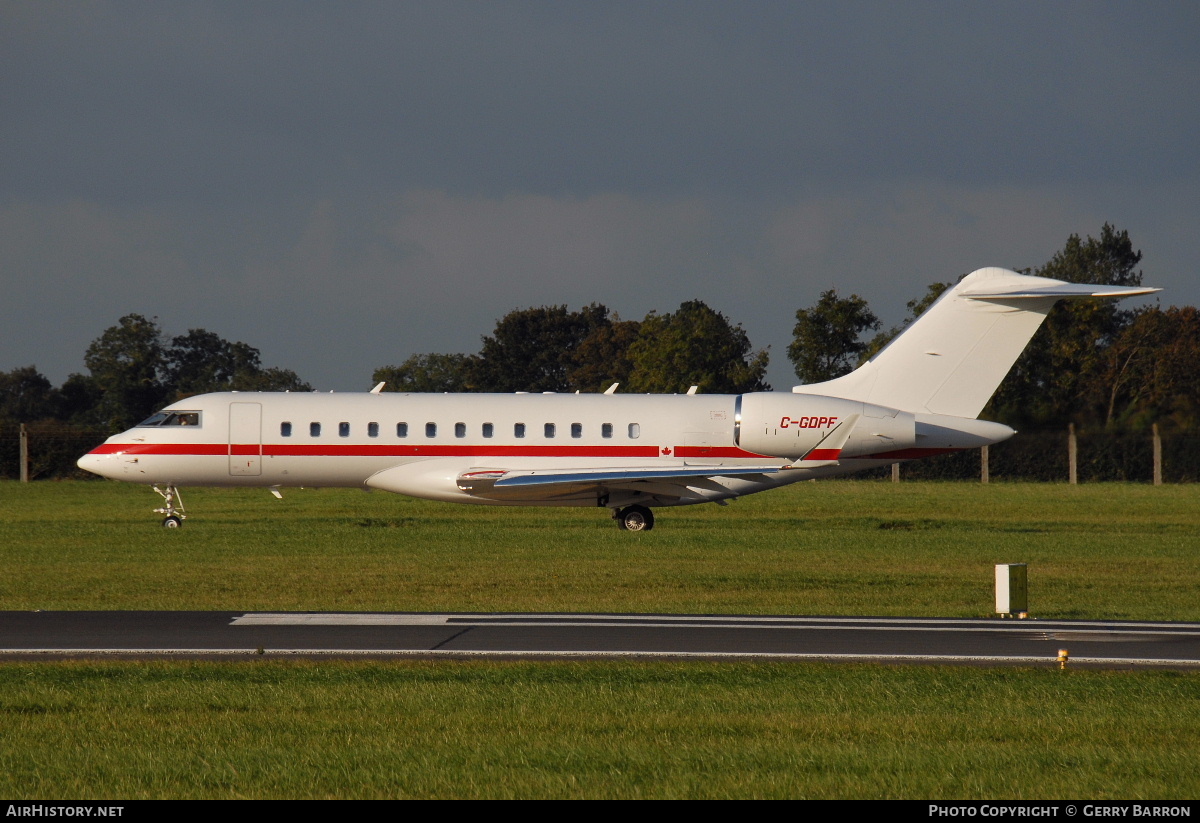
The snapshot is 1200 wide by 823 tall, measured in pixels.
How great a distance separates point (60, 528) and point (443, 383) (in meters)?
58.4

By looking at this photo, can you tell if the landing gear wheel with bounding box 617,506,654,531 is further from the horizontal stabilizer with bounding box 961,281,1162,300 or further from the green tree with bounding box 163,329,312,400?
the green tree with bounding box 163,329,312,400

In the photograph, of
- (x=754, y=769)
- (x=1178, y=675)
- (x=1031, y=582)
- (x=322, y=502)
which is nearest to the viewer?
(x=754, y=769)

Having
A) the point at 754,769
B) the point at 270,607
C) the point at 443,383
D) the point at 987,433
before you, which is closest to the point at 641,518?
the point at 987,433

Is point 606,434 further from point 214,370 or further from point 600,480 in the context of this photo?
point 214,370

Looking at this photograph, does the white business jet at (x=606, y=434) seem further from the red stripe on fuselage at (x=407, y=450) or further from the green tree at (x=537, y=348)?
the green tree at (x=537, y=348)

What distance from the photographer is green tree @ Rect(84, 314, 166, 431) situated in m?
72.6

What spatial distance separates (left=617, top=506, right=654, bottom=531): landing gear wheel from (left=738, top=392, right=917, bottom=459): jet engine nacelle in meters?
2.57

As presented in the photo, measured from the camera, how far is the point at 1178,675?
11367mm

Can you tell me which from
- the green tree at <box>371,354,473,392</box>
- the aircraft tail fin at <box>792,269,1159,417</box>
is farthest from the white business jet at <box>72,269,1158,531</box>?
the green tree at <box>371,354,473,392</box>

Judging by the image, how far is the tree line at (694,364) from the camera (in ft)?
132

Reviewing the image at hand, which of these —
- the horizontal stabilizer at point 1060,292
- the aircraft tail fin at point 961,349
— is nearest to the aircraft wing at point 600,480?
the aircraft tail fin at point 961,349

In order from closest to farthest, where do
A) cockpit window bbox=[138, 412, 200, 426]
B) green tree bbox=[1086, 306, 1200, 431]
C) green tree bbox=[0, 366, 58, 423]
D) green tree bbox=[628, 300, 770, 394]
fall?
1. cockpit window bbox=[138, 412, 200, 426]
2. green tree bbox=[1086, 306, 1200, 431]
3. green tree bbox=[628, 300, 770, 394]
4. green tree bbox=[0, 366, 58, 423]

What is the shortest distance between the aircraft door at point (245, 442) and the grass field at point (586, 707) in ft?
23.9

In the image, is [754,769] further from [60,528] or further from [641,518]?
[60,528]
